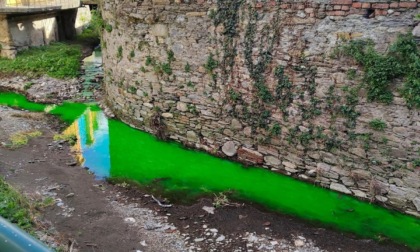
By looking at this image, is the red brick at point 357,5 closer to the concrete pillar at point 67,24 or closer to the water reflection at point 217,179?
the water reflection at point 217,179

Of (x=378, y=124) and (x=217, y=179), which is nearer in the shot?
(x=378, y=124)

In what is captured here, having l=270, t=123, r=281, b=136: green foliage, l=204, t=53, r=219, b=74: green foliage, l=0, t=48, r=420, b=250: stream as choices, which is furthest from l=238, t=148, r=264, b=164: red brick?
l=204, t=53, r=219, b=74: green foliage

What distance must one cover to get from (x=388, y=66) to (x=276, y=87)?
1.85 meters

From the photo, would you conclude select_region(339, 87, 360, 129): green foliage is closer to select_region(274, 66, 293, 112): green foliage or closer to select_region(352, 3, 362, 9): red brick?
select_region(274, 66, 293, 112): green foliage

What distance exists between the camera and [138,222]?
5684mm

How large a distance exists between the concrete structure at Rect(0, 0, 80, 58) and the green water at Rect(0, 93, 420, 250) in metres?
6.86

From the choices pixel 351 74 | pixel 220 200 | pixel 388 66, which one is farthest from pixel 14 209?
pixel 388 66

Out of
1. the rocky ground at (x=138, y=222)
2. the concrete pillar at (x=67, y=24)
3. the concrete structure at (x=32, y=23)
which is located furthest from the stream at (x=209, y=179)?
the concrete pillar at (x=67, y=24)

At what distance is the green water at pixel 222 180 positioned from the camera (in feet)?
19.0

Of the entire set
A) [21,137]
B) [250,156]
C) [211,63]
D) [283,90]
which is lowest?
[21,137]

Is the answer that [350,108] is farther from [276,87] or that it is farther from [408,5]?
[408,5]

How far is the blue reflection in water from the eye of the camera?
760cm

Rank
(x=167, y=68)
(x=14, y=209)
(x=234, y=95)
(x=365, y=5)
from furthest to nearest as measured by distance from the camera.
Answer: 1. (x=167, y=68)
2. (x=234, y=95)
3. (x=365, y=5)
4. (x=14, y=209)

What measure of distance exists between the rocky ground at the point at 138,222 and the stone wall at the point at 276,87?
1.21 metres
